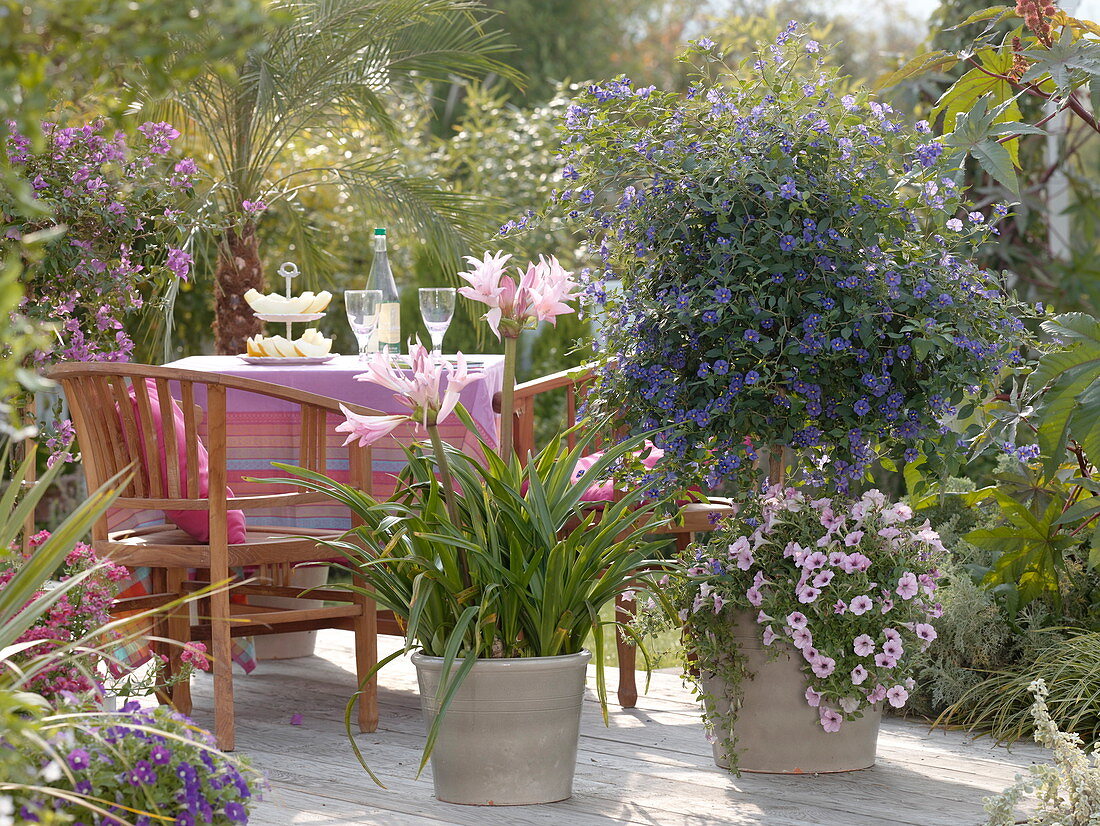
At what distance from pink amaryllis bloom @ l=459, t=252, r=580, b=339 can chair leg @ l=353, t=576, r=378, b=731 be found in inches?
34.8

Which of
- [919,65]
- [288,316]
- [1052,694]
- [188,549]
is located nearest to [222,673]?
[188,549]

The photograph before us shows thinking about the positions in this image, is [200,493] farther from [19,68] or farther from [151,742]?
[19,68]

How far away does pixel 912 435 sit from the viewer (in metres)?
2.61

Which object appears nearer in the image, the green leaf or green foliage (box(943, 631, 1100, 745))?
green foliage (box(943, 631, 1100, 745))

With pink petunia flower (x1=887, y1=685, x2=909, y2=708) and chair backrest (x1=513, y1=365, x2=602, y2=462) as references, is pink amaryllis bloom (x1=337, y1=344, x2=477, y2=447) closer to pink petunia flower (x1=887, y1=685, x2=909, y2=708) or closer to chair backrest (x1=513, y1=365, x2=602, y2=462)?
chair backrest (x1=513, y1=365, x2=602, y2=462)

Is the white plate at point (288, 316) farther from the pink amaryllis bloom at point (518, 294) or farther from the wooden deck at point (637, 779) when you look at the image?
the pink amaryllis bloom at point (518, 294)

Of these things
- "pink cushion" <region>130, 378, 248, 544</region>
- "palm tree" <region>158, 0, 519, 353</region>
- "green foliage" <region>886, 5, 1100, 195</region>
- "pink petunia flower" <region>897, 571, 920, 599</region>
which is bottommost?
"pink petunia flower" <region>897, 571, 920, 599</region>

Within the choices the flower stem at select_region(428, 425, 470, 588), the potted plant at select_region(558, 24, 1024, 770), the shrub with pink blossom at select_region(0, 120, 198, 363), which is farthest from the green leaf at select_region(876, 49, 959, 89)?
the shrub with pink blossom at select_region(0, 120, 198, 363)

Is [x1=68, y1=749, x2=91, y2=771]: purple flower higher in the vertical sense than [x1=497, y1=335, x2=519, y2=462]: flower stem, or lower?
lower

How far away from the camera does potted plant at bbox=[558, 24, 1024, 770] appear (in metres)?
2.58

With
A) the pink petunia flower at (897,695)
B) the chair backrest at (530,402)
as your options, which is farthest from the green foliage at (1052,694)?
the chair backrest at (530,402)

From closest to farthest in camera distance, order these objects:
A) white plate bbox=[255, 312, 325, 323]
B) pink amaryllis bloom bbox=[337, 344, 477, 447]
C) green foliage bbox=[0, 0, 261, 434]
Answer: green foliage bbox=[0, 0, 261, 434], pink amaryllis bloom bbox=[337, 344, 477, 447], white plate bbox=[255, 312, 325, 323]

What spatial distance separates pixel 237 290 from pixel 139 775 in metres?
3.72

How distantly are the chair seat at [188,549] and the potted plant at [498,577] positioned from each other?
1.28 feet
